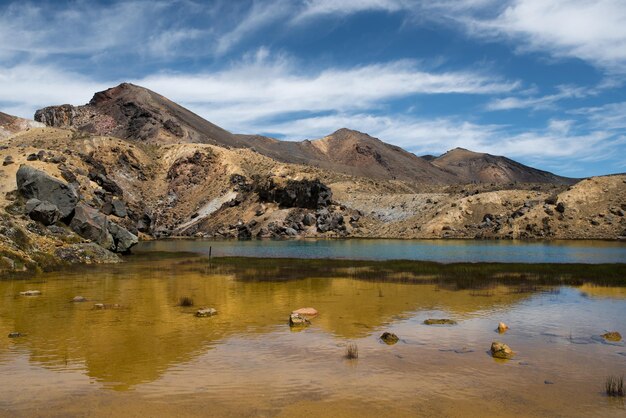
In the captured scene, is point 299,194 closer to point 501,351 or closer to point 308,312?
point 308,312

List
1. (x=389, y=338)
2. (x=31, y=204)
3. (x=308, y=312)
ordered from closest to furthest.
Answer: (x=389, y=338), (x=308, y=312), (x=31, y=204)

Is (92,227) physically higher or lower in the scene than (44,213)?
lower

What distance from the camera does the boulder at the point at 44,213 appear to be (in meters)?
50.1

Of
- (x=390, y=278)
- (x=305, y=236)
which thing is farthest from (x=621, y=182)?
(x=390, y=278)

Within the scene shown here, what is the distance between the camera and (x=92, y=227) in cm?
5691

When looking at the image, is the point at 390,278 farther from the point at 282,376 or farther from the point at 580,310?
Result: the point at 282,376

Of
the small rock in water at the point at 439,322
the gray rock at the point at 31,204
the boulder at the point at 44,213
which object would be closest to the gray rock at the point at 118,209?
the boulder at the point at 44,213

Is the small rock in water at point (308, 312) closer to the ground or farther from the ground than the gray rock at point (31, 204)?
closer to the ground

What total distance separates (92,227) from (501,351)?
5146cm

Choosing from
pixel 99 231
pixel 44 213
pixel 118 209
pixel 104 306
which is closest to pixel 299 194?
pixel 118 209

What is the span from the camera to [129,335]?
19.2m

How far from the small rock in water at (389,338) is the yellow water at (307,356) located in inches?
12.2

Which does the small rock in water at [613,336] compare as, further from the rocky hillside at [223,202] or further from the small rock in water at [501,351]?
the rocky hillside at [223,202]

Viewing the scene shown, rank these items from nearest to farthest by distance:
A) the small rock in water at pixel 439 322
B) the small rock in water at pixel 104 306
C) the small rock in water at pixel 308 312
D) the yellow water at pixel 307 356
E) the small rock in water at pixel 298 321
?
the yellow water at pixel 307 356 → the small rock in water at pixel 298 321 → the small rock in water at pixel 439 322 → the small rock in water at pixel 308 312 → the small rock in water at pixel 104 306
